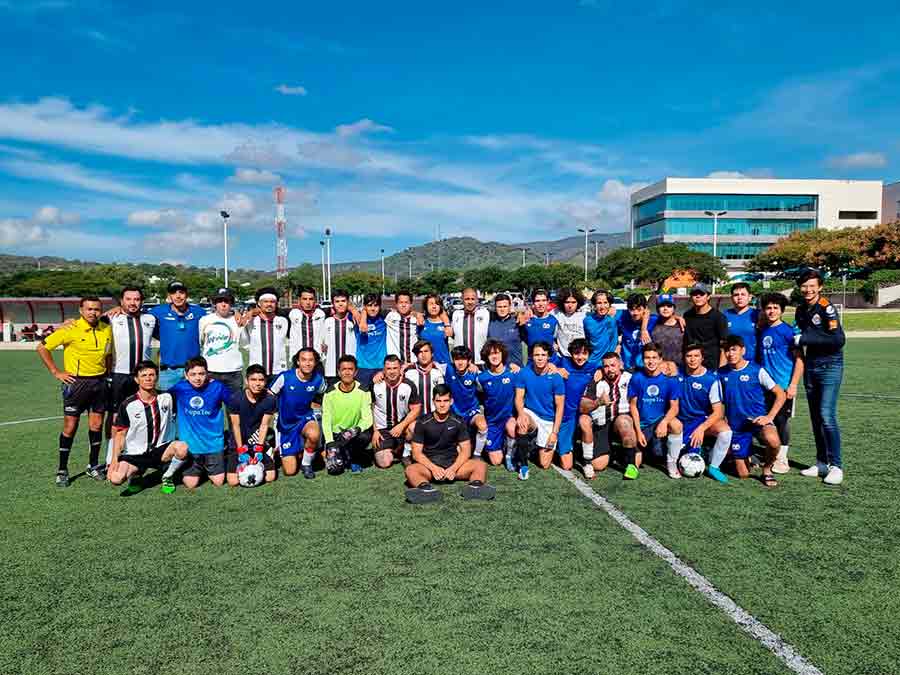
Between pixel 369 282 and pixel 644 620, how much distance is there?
80.9m

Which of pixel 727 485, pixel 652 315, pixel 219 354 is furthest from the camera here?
pixel 652 315

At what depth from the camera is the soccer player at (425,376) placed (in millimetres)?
6438

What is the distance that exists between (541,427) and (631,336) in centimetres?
167

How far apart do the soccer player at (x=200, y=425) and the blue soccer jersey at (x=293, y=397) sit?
607 millimetres

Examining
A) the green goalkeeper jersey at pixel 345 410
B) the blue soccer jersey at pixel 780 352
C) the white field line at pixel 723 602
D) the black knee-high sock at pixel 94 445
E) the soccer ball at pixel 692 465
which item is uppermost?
the blue soccer jersey at pixel 780 352

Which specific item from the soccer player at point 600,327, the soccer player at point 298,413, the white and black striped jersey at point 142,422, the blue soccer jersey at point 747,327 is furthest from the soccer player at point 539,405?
the white and black striped jersey at point 142,422

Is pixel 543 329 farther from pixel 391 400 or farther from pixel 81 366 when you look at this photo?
pixel 81 366

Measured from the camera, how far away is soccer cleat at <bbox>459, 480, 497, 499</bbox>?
17.4 feet

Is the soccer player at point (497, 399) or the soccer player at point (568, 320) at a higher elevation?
the soccer player at point (568, 320)

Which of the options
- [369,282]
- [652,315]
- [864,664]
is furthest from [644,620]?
[369,282]

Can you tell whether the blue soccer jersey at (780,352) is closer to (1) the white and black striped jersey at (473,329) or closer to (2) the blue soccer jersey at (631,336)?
(2) the blue soccer jersey at (631,336)

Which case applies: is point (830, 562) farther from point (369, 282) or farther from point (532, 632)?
point (369, 282)

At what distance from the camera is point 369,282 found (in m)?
82.8

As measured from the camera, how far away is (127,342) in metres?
6.12
